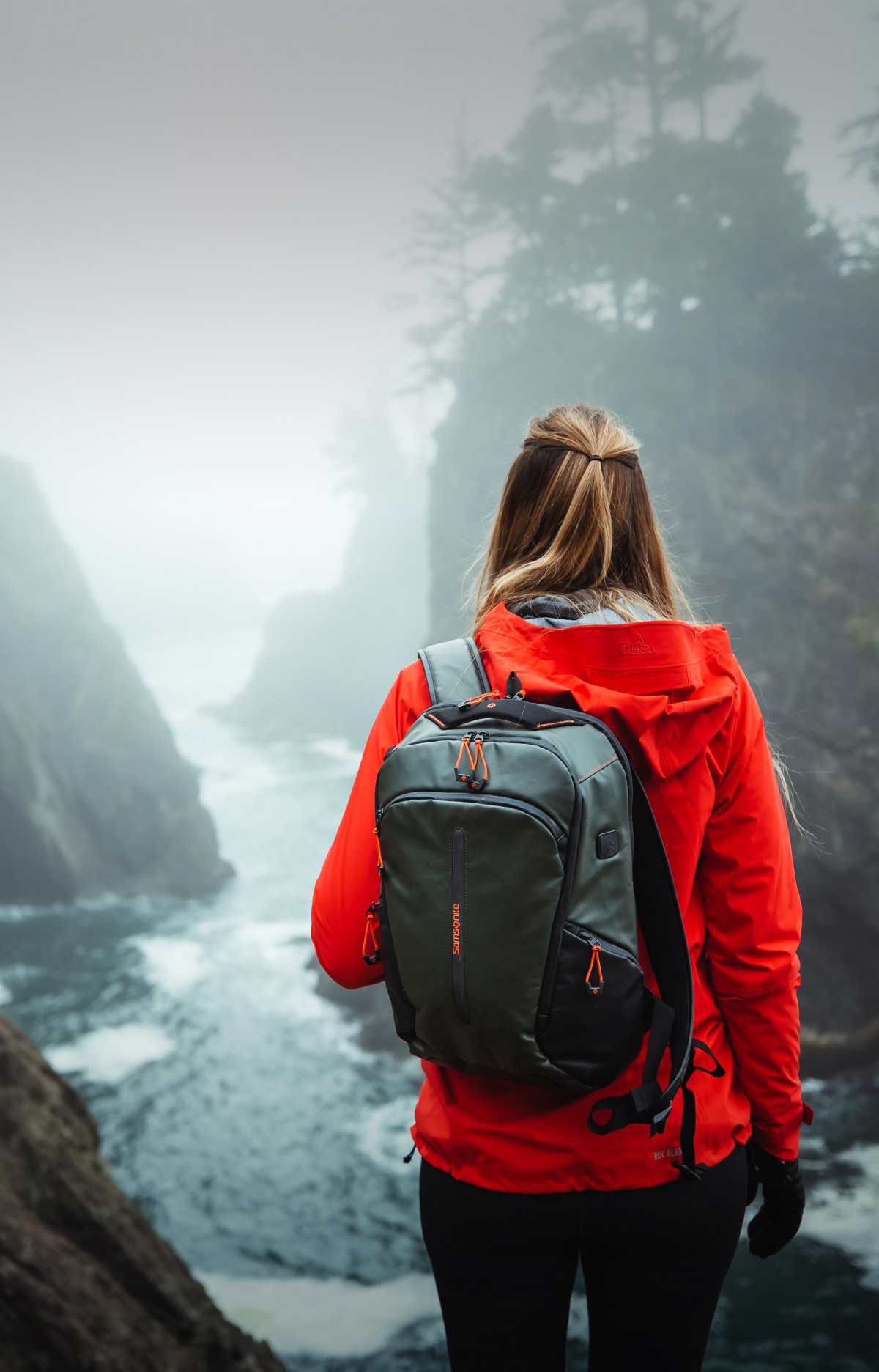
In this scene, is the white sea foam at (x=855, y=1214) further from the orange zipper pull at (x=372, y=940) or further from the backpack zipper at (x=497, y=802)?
the backpack zipper at (x=497, y=802)

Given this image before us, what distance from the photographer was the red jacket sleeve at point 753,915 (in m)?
1.44

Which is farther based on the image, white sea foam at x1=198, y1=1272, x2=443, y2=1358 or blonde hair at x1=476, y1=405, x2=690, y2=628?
white sea foam at x1=198, y1=1272, x2=443, y2=1358

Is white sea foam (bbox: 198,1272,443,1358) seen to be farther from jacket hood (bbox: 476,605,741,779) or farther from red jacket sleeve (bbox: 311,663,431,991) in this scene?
jacket hood (bbox: 476,605,741,779)

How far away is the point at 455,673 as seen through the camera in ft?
4.59

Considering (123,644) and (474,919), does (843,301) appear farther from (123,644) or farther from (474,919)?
(123,644)

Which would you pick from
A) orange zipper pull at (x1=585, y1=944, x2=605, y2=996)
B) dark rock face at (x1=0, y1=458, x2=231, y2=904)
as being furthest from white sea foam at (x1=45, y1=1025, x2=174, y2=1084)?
orange zipper pull at (x1=585, y1=944, x2=605, y2=996)

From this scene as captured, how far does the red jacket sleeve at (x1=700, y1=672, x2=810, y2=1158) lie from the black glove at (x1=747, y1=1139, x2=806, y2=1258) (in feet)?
0.55

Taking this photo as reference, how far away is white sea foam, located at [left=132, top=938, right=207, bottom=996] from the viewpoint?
2077cm

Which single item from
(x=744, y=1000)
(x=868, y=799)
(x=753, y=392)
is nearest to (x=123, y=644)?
(x=753, y=392)

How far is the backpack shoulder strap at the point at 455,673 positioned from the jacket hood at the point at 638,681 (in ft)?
0.15

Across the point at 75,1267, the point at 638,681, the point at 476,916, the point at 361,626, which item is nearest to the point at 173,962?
the point at 75,1267

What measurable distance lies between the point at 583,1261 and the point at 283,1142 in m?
15.5

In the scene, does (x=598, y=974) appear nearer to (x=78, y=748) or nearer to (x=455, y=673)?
(x=455, y=673)

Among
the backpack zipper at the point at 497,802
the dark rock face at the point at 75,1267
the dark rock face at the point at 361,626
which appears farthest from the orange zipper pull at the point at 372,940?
the dark rock face at the point at 361,626
